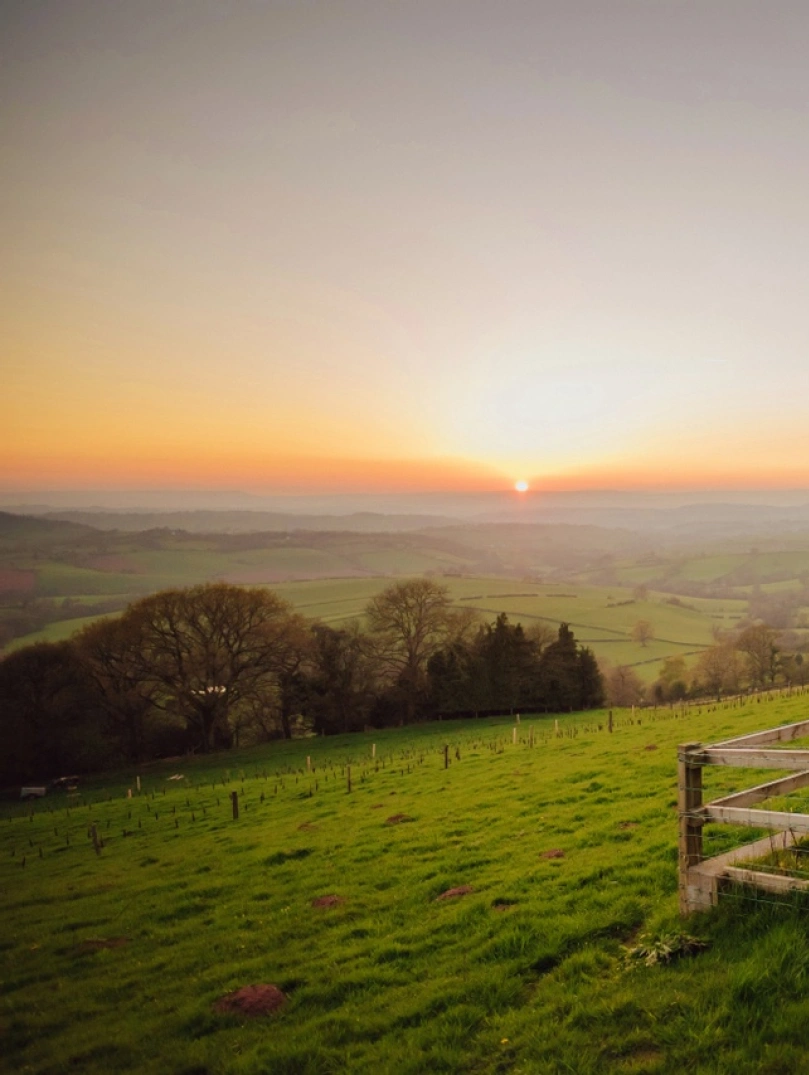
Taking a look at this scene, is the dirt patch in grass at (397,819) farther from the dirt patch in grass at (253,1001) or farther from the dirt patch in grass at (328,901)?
the dirt patch in grass at (253,1001)

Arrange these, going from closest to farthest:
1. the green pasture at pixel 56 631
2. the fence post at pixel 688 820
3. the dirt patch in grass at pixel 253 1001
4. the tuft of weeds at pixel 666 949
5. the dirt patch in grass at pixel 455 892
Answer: the tuft of weeds at pixel 666 949 < the fence post at pixel 688 820 < the dirt patch in grass at pixel 253 1001 < the dirt patch in grass at pixel 455 892 < the green pasture at pixel 56 631

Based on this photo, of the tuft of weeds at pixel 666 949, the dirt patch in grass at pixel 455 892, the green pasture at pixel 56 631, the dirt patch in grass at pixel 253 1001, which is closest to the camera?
the tuft of weeds at pixel 666 949

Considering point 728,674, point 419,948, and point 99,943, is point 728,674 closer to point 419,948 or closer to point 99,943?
point 419,948

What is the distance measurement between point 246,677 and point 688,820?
59.7 metres

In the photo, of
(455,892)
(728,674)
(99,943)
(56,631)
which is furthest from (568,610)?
(99,943)

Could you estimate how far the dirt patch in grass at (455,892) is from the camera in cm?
1146

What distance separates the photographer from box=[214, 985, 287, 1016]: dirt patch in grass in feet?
28.8

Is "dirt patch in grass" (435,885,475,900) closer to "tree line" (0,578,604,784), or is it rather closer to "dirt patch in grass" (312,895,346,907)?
"dirt patch in grass" (312,895,346,907)

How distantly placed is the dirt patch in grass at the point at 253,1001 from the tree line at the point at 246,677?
52.6 metres

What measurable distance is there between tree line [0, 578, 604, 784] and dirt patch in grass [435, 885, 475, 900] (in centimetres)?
5231

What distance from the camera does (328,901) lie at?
498 inches

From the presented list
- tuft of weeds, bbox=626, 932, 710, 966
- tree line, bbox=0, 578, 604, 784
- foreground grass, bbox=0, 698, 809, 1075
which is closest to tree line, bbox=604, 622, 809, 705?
tree line, bbox=0, 578, 604, 784

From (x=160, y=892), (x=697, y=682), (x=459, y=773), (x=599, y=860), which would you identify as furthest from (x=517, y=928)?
(x=697, y=682)

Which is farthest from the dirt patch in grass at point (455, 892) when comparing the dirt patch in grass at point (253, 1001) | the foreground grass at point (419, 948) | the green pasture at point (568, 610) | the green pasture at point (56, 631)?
the green pasture at point (56, 631)
